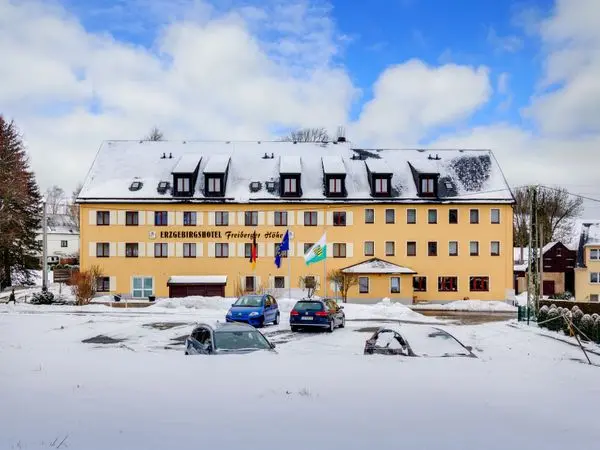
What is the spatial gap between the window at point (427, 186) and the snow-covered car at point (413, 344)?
3839 cm

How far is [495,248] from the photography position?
178 feet

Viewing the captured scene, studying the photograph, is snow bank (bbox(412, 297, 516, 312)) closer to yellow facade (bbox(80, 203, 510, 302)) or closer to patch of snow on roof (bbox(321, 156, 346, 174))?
yellow facade (bbox(80, 203, 510, 302))

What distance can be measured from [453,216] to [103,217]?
100 ft

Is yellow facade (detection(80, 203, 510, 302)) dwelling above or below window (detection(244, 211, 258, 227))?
below

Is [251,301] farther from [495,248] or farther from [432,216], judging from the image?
[495,248]

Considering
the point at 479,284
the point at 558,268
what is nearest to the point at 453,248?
the point at 479,284

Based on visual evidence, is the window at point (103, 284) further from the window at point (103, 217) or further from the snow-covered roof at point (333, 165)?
the snow-covered roof at point (333, 165)

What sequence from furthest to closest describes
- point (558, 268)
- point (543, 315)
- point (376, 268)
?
point (558, 268), point (376, 268), point (543, 315)

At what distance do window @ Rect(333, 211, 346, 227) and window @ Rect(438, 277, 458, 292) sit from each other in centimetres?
979

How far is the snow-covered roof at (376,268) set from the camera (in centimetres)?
5166

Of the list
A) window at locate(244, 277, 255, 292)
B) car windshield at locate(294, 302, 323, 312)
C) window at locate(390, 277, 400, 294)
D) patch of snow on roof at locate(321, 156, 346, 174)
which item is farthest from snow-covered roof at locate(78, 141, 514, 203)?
car windshield at locate(294, 302, 323, 312)

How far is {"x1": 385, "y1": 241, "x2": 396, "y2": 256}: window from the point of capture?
5406cm

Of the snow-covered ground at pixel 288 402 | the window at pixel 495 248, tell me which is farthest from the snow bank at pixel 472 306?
the snow-covered ground at pixel 288 402

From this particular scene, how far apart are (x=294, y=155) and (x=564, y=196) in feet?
146
